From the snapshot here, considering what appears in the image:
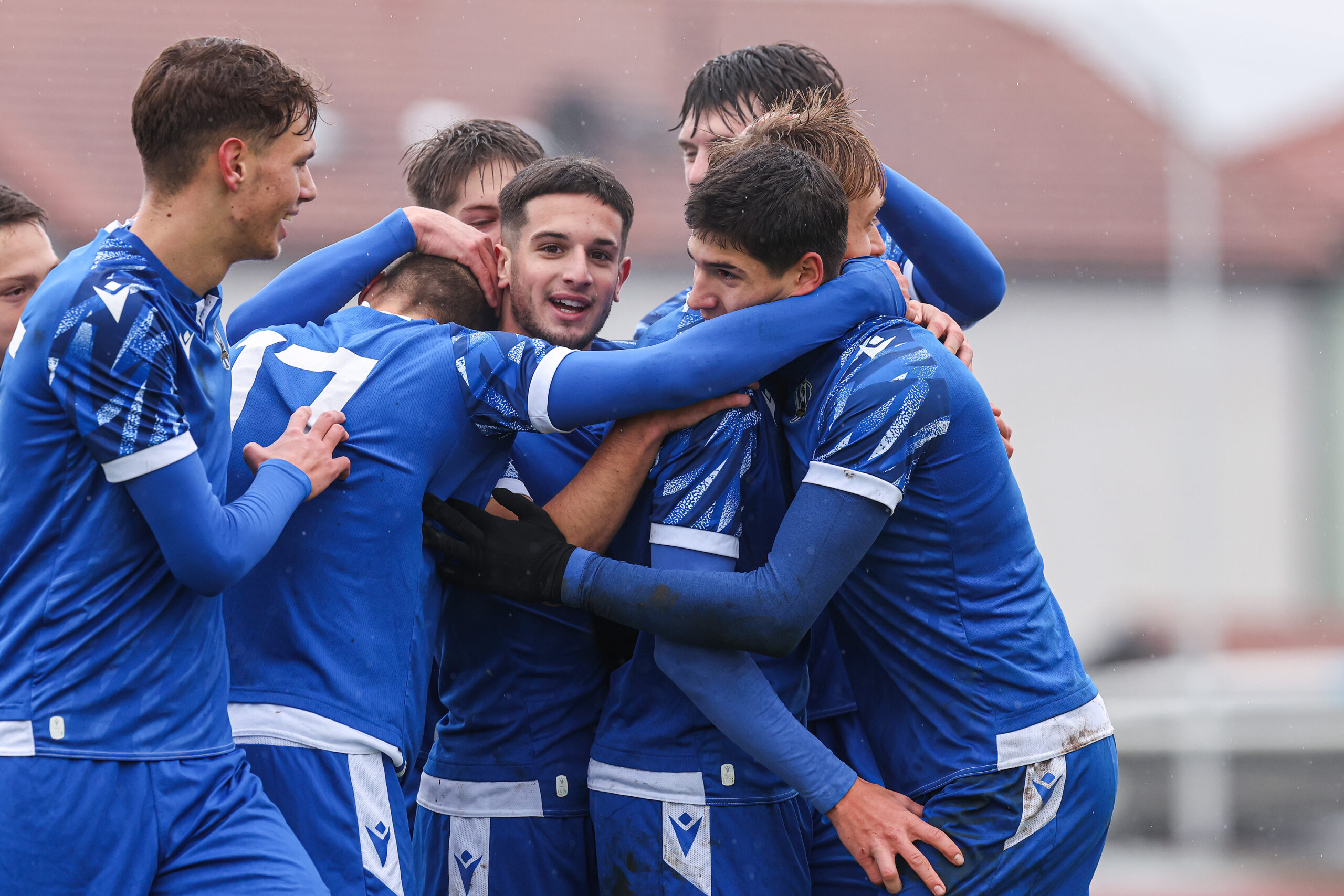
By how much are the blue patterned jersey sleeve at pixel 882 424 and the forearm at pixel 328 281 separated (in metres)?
1.33

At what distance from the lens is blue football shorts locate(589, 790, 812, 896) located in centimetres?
311

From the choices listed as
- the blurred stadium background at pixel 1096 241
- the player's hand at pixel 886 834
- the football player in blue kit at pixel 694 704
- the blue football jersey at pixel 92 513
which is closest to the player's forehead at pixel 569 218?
the football player in blue kit at pixel 694 704

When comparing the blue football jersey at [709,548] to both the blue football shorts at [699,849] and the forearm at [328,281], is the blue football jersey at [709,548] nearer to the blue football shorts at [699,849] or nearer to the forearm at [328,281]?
the blue football shorts at [699,849]

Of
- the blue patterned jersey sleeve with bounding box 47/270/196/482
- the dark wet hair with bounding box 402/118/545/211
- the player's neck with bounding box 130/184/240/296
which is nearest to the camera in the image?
the blue patterned jersey sleeve with bounding box 47/270/196/482

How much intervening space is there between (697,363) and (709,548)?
42cm

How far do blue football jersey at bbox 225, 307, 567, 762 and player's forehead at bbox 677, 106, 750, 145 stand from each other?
130 cm

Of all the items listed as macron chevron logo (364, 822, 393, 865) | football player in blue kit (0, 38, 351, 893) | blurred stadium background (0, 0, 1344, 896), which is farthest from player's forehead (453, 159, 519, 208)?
blurred stadium background (0, 0, 1344, 896)

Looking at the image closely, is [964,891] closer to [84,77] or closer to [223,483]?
[223,483]

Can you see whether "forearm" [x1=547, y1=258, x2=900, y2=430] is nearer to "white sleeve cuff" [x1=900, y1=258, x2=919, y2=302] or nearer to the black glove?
the black glove

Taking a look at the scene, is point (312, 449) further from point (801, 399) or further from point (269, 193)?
point (801, 399)

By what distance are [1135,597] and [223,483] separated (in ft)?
53.5

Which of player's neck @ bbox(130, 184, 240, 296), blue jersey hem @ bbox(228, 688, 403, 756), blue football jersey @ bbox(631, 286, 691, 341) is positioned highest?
blue football jersey @ bbox(631, 286, 691, 341)

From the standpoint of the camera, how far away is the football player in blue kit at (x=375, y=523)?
2.88 meters

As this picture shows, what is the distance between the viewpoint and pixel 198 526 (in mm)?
2518
